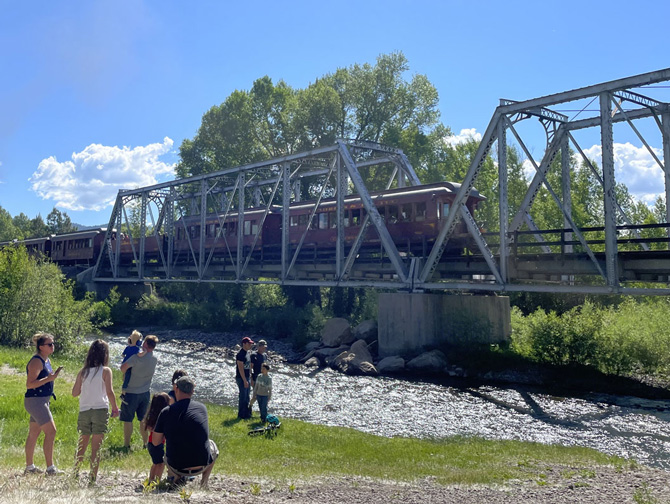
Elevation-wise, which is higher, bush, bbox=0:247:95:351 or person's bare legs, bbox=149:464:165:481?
bush, bbox=0:247:95:351

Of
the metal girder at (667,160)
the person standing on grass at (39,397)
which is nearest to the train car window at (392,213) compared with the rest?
the metal girder at (667,160)

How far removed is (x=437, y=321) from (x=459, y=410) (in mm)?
7913

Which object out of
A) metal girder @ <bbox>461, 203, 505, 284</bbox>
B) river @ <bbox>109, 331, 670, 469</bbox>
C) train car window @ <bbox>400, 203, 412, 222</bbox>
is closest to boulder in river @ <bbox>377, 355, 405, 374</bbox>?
river @ <bbox>109, 331, 670, 469</bbox>

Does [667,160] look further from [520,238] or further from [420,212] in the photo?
[520,238]

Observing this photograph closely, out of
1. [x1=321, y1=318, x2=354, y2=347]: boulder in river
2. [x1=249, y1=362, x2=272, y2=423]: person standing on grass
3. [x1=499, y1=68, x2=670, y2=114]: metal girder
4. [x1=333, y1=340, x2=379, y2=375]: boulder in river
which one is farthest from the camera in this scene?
[x1=321, y1=318, x2=354, y2=347]: boulder in river

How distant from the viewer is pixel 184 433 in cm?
648

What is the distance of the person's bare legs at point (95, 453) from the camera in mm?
7328

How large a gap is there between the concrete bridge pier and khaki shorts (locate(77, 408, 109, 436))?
17.7 meters

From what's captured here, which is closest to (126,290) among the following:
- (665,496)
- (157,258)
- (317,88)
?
(157,258)

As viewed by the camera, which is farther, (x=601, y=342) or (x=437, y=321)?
(x=437, y=321)

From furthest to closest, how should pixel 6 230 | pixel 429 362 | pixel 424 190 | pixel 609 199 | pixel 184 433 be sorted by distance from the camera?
1. pixel 6 230
2. pixel 424 190
3. pixel 429 362
4. pixel 609 199
5. pixel 184 433

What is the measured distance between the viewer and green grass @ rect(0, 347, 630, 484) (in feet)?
30.1

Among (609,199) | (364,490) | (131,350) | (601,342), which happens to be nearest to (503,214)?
(609,199)

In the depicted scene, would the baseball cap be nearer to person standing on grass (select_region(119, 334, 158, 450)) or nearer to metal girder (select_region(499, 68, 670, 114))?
person standing on grass (select_region(119, 334, 158, 450))
